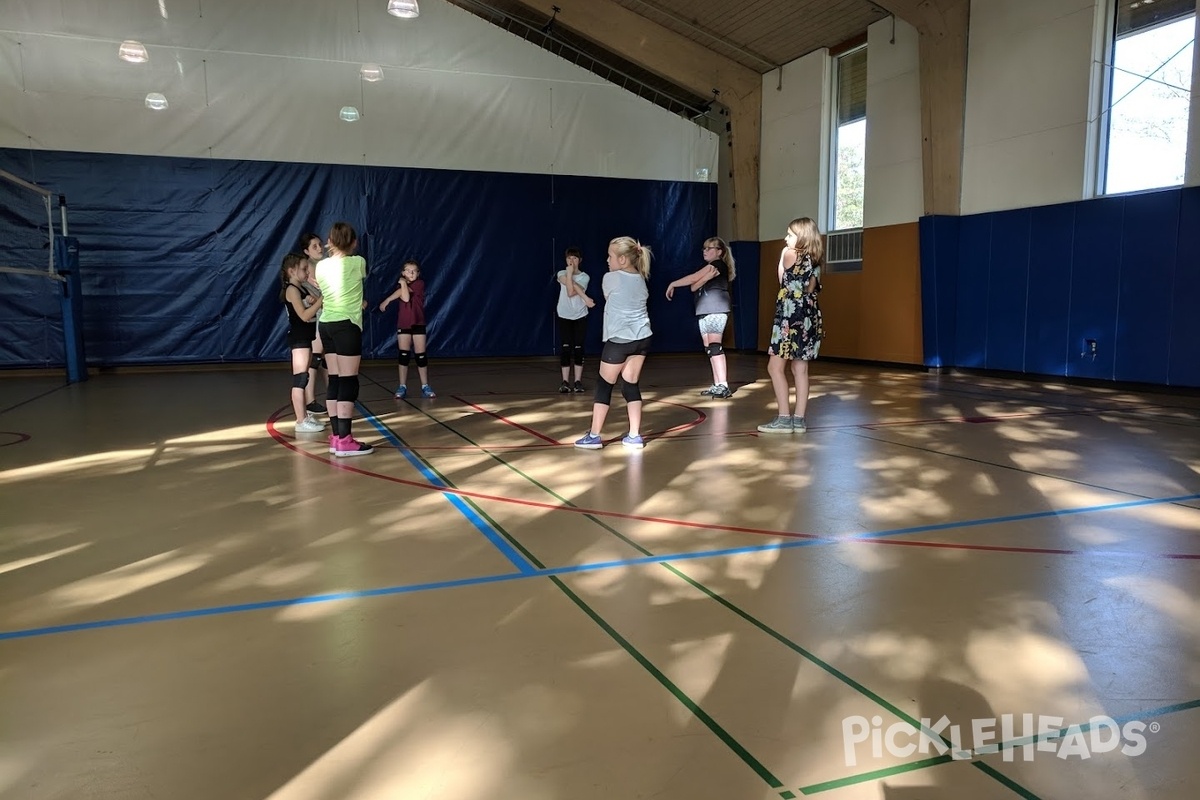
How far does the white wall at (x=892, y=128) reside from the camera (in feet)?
37.8

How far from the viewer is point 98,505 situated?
3.97 m

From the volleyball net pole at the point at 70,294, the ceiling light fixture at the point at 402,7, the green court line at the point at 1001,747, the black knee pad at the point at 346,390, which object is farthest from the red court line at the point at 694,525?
the volleyball net pole at the point at 70,294

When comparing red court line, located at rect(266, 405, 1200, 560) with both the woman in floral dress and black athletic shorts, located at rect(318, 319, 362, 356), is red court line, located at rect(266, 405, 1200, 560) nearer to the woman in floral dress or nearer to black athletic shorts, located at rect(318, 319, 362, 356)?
black athletic shorts, located at rect(318, 319, 362, 356)

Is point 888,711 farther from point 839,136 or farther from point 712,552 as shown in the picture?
point 839,136

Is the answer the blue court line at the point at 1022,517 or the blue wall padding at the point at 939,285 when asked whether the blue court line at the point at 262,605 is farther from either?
the blue wall padding at the point at 939,285

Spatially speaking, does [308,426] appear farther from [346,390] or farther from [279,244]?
[279,244]

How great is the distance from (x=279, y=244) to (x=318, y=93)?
8.05ft

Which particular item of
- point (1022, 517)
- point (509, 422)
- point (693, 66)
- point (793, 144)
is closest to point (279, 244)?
point (693, 66)

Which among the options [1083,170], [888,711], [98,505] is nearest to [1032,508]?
[888,711]

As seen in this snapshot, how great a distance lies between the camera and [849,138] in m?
13.0

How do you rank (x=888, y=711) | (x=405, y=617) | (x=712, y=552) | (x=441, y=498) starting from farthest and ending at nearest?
(x=441, y=498) < (x=712, y=552) < (x=405, y=617) < (x=888, y=711)

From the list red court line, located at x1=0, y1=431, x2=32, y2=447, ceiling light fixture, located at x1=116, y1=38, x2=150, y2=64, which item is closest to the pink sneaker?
red court line, located at x1=0, y1=431, x2=32, y2=447

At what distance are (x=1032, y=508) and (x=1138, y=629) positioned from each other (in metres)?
1.49

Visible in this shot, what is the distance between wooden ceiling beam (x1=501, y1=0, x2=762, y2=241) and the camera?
1316cm
